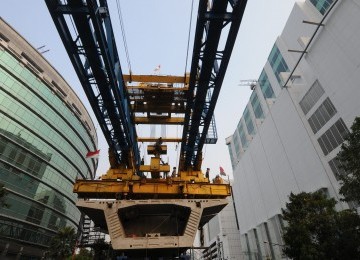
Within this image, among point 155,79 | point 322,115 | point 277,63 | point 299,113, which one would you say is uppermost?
point 277,63

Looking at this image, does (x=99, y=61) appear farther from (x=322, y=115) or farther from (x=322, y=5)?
(x=322, y=5)

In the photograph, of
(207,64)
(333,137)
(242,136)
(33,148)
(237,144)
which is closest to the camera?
(207,64)

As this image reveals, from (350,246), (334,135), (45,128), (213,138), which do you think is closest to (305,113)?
(334,135)

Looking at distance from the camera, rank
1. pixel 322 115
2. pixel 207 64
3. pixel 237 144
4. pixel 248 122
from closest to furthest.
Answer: pixel 207 64
pixel 322 115
pixel 248 122
pixel 237 144

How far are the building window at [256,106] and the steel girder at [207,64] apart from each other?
3035cm

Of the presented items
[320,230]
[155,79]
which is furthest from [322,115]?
[155,79]

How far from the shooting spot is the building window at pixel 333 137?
80.2 feet

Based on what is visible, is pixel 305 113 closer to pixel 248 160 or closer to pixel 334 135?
pixel 334 135

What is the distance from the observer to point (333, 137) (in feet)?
84.8

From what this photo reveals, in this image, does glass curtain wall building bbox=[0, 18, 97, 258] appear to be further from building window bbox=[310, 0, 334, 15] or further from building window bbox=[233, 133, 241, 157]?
building window bbox=[310, 0, 334, 15]

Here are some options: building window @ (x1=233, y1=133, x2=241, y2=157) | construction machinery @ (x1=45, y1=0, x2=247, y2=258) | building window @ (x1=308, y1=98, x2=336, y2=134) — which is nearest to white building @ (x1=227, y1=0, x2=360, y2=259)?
building window @ (x1=308, y1=98, x2=336, y2=134)

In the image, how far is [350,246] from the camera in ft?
39.7

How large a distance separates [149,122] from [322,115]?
2056cm

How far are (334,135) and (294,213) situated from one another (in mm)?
14187
